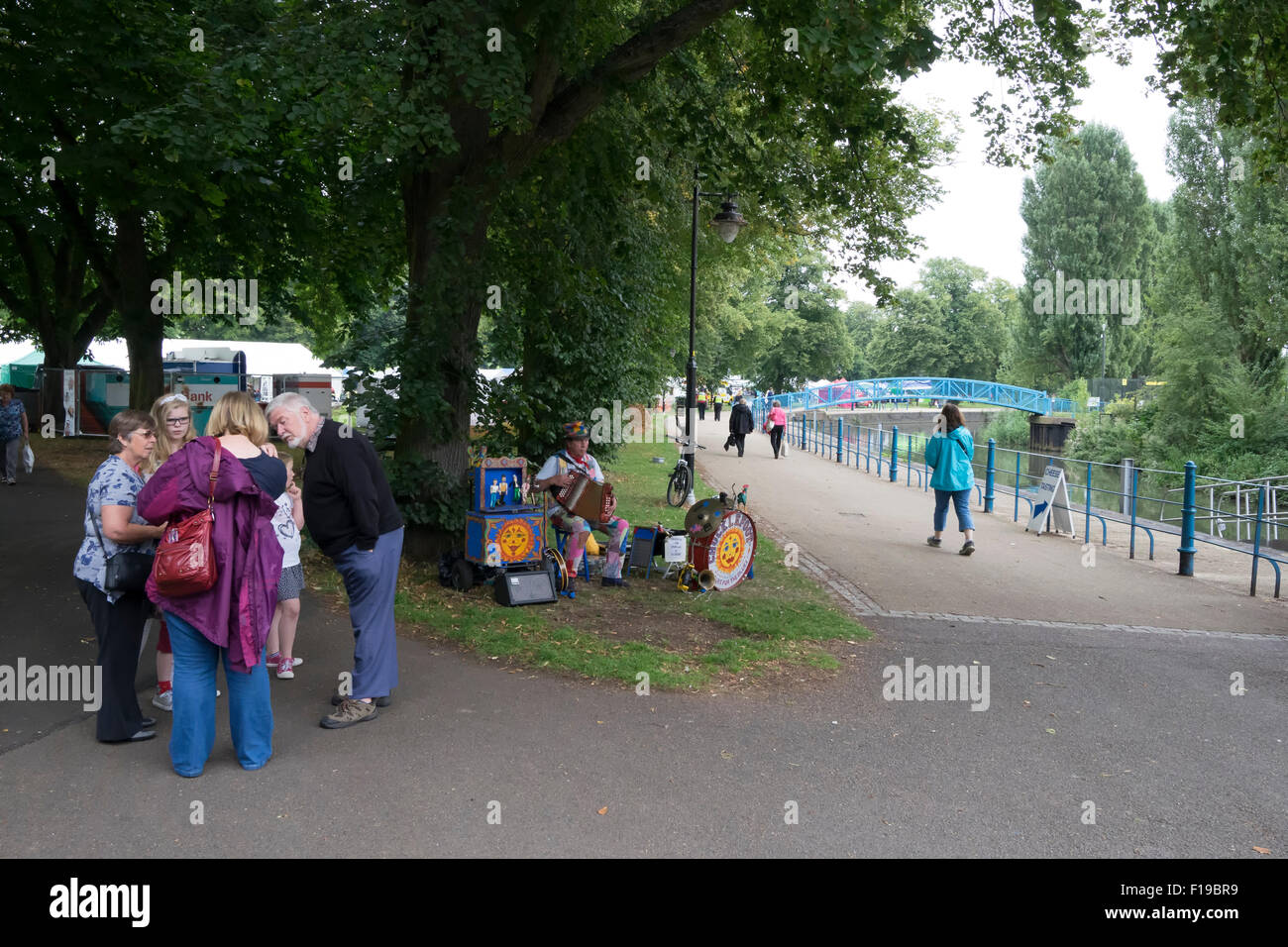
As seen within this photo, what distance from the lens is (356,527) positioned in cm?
550

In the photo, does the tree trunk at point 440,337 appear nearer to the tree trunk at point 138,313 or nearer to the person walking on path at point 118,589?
the person walking on path at point 118,589

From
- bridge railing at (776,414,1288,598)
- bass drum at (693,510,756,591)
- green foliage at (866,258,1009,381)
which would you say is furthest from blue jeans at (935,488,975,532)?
→ green foliage at (866,258,1009,381)

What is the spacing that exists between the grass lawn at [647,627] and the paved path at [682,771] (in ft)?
1.05

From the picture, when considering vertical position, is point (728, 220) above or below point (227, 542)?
above

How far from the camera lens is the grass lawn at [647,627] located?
6.94 m

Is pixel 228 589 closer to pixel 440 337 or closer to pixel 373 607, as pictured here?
pixel 373 607

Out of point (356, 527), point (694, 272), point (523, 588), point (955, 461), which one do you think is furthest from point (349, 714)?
point (694, 272)

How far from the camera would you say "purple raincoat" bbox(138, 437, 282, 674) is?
4578 millimetres

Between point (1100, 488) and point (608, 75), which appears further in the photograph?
point (1100, 488)

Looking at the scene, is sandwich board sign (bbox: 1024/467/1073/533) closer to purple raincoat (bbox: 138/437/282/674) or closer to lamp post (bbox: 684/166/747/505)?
lamp post (bbox: 684/166/747/505)

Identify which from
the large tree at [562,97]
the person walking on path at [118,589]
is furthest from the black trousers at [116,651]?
the large tree at [562,97]

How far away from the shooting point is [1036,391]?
56.4 m

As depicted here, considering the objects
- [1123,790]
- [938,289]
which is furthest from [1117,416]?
[938,289]

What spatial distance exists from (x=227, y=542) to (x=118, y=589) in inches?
30.8
